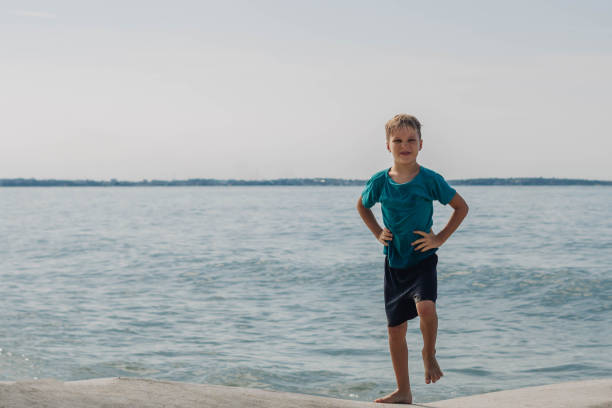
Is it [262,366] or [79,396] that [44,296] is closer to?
[262,366]

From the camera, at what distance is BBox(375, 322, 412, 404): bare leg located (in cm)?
441

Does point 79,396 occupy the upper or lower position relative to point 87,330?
upper

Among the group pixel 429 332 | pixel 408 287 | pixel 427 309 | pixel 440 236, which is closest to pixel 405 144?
pixel 440 236

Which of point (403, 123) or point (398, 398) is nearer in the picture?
point (403, 123)

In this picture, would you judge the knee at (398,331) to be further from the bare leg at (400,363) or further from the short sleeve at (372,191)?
the short sleeve at (372,191)

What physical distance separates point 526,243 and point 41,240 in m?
20.2

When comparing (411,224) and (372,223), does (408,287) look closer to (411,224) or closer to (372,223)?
(411,224)

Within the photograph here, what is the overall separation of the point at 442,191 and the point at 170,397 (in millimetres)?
2084

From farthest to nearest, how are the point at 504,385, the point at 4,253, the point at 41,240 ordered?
1. the point at 41,240
2. the point at 4,253
3. the point at 504,385

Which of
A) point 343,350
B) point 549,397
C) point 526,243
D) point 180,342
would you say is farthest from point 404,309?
point 526,243

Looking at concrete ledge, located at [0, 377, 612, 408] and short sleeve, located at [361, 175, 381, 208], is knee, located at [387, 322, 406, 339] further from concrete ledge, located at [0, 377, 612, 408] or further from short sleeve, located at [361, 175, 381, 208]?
short sleeve, located at [361, 175, 381, 208]

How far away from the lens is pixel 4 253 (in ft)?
73.4

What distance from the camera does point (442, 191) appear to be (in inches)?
161

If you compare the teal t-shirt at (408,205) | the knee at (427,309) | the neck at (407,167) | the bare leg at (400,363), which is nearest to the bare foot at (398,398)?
the bare leg at (400,363)
